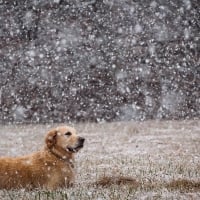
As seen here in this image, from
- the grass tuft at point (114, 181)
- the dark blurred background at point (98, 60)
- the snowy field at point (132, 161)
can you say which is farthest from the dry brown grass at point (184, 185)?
the dark blurred background at point (98, 60)

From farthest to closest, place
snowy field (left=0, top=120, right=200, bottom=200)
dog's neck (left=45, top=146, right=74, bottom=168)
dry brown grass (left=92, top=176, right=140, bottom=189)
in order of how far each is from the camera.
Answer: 1. dry brown grass (left=92, top=176, right=140, bottom=189)
2. dog's neck (left=45, top=146, right=74, bottom=168)
3. snowy field (left=0, top=120, right=200, bottom=200)

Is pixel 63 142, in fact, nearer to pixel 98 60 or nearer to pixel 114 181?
pixel 114 181

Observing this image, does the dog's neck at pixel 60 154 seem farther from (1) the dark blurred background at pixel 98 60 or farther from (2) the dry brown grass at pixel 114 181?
(1) the dark blurred background at pixel 98 60

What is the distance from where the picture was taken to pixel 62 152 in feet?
25.7

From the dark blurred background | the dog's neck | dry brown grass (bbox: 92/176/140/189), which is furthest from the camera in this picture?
the dark blurred background

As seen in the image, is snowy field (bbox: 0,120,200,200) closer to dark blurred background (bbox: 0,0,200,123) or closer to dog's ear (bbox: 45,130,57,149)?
dog's ear (bbox: 45,130,57,149)

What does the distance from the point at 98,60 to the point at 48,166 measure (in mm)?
25357

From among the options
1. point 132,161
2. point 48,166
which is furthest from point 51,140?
point 132,161

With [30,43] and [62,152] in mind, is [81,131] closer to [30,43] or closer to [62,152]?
[62,152]

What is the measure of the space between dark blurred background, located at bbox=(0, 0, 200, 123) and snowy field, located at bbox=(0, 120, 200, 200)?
8.45m

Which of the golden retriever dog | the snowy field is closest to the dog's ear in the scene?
the golden retriever dog

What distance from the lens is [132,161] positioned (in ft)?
36.4

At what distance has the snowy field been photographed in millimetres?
6637

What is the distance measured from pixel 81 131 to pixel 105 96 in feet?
33.5
